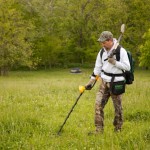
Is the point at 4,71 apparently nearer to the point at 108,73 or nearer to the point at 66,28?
the point at 66,28

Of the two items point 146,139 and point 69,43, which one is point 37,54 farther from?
point 146,139

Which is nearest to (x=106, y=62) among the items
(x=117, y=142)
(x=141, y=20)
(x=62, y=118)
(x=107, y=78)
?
(x=107, y=78)

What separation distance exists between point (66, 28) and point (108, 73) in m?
60.5

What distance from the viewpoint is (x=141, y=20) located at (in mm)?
62531

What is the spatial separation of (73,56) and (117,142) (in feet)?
206

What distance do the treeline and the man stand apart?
42.8 meters

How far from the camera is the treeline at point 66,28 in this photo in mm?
53719

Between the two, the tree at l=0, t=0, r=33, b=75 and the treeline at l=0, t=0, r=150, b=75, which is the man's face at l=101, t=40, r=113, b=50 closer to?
the tree at l=0, t=0, r=33, b=75

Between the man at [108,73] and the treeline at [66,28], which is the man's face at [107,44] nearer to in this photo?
the man at [108,73]

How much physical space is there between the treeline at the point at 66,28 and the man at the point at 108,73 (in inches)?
1684

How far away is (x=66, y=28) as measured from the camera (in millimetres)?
69750

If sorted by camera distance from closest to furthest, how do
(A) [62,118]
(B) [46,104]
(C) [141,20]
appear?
(A) [62,118]
(B) [46,104]
(C) [141,20]

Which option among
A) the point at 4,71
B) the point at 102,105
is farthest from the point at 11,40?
the point at 102,105

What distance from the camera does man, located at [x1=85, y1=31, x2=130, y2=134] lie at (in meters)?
9.61
